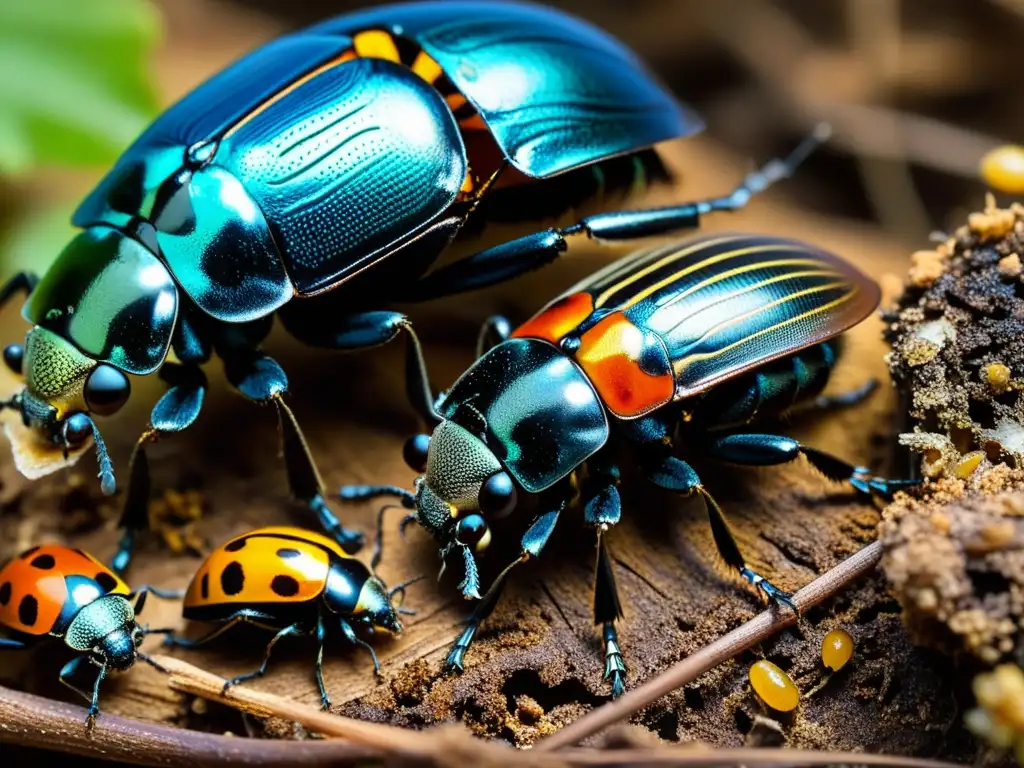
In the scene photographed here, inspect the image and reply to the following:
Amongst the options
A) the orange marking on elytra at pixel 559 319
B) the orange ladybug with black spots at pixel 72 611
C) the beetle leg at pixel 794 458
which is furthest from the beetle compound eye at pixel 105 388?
the beetle leg at pixel 794 458

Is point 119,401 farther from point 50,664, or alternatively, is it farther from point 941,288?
point 941,288

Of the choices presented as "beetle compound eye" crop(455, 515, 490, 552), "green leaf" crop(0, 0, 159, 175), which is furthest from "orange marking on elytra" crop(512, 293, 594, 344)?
"green leaf" crop(0, 0, 159, 175)

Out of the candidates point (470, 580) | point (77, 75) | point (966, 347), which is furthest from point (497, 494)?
point (77, 75)

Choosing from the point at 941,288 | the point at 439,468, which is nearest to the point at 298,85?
the point at 439,468

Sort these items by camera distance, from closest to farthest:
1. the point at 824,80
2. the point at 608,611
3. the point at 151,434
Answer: the point at 608,611 < the point at 151,434 < the point at 824,80

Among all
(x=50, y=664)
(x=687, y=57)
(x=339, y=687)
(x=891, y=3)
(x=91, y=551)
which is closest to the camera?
(x=339, y=687)

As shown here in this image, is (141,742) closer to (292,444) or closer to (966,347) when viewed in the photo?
(292,444)
